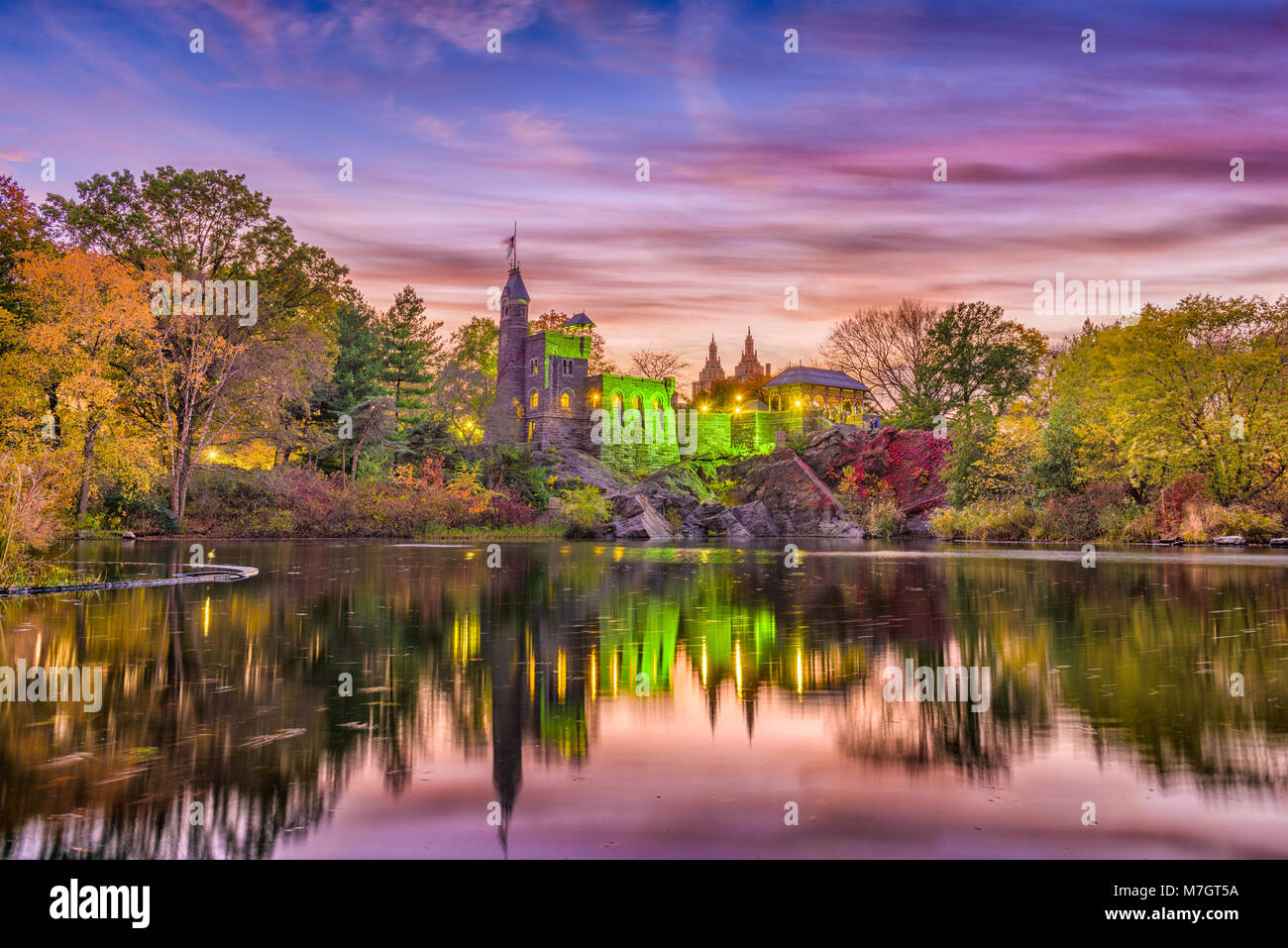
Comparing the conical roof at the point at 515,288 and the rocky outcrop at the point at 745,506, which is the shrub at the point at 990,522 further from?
the conical roof at the point at 515,288

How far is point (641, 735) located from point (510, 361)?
67385 millimetres

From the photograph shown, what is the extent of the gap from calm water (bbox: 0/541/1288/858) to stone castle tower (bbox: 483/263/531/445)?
58268mm

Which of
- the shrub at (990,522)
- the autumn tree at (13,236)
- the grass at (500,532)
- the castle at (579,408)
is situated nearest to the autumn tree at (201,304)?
the autumn tree at (13,236)

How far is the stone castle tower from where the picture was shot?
70.4 m

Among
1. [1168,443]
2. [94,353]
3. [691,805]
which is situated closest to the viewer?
[691,805]

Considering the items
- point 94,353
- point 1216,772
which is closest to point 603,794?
point 1216,772

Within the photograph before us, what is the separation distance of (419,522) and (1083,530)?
30012 mm

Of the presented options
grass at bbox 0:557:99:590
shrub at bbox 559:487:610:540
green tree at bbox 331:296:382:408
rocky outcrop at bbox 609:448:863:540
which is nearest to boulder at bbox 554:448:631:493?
rocky outcrop at bbox 609:448:863:540

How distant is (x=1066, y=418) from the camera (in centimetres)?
3638

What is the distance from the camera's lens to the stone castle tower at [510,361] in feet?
231

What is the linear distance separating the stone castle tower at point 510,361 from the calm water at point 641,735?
58.3 meters

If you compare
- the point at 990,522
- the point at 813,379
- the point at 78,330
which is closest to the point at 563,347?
the point at 813,379

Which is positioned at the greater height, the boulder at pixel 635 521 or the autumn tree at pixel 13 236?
the autumn tree at pixel 13 236
